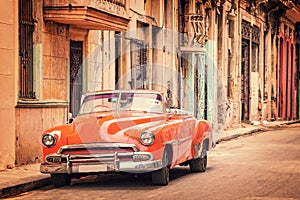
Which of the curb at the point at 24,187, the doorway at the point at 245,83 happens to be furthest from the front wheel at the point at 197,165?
the doorway at the point at 245,83

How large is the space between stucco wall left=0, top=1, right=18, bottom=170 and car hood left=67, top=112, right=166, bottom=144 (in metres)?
2.48

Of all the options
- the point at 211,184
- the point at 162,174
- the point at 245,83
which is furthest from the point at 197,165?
the point at 245,83

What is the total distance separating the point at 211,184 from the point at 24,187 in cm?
296

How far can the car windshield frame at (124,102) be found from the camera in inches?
538

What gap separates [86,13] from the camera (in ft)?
56.6

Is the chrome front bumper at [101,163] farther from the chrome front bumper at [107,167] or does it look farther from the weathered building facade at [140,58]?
the weathered building facade at [140,58]

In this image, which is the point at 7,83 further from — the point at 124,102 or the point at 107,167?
the point at 107,167

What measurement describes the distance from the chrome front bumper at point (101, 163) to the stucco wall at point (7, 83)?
3051 millimetres

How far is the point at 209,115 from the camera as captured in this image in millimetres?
31312

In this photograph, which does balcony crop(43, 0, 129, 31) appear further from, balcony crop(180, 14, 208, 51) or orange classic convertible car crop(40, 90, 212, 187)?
balcony crop(180, 14, 208, 51)

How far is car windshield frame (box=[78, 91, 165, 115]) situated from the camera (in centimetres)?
1366

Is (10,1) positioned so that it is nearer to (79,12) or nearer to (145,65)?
(79,12)

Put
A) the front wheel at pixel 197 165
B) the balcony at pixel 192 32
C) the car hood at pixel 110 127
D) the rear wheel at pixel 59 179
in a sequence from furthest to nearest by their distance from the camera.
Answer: the balcony at pixel 192 32 < the front wheel at pixel 197 165 < the rear wheel at pixel 59 179 < the car hood at pixel 110 127

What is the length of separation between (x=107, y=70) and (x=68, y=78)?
263 cm
